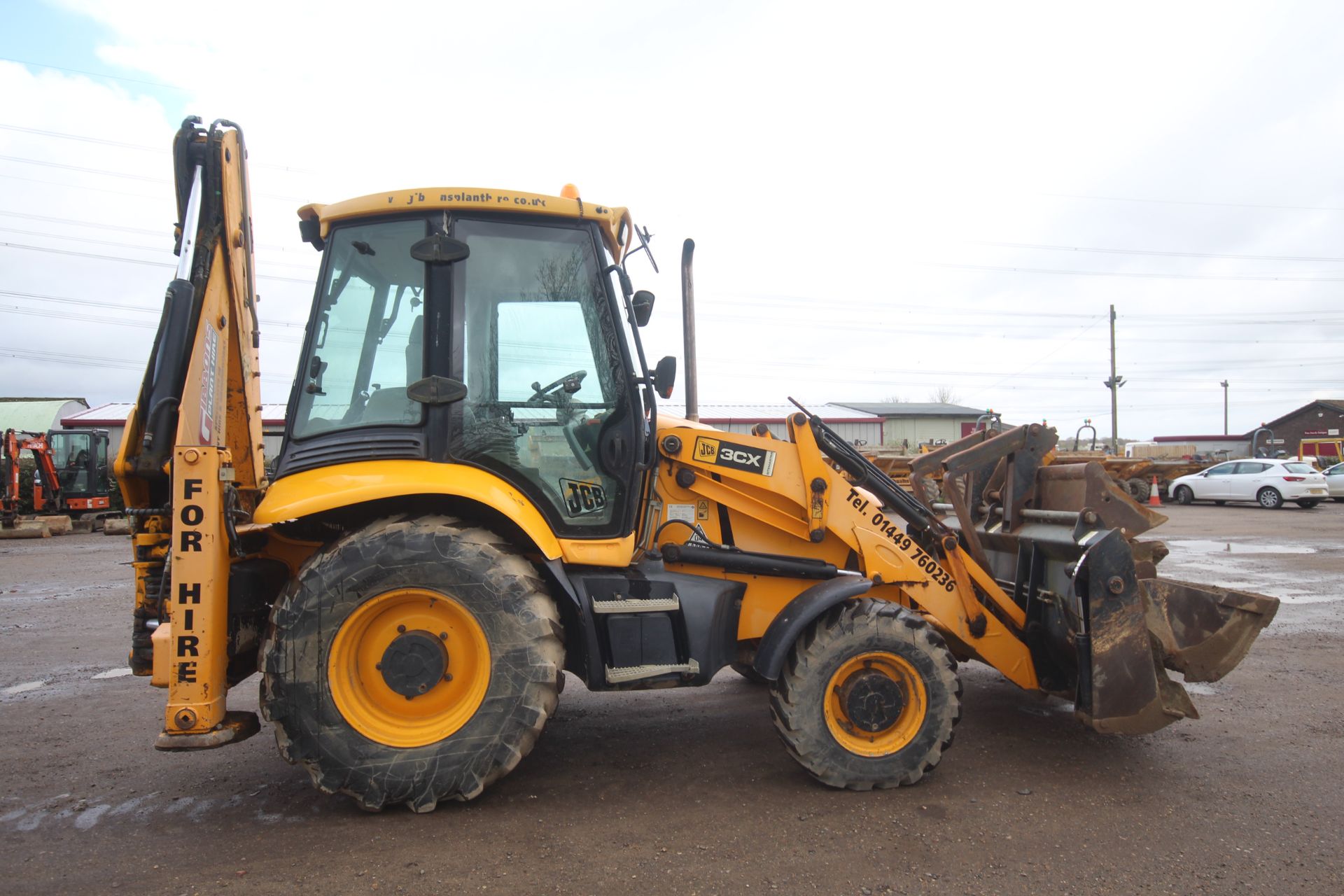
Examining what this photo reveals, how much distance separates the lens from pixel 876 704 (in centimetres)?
386

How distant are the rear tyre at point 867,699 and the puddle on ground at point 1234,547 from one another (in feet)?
38.6

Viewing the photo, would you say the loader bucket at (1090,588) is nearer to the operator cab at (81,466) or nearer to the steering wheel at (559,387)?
the steering wheel at (559,387)

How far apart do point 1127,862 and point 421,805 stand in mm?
2898

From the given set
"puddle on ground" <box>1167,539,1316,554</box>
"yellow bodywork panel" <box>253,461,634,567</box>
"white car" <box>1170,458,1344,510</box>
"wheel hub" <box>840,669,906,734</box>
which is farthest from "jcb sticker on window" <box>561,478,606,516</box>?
"white car" <box>1170,458,1344,510</box>

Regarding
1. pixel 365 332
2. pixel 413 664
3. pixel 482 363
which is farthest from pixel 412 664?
pixel 365 332

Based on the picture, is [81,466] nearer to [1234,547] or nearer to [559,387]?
[559,387]

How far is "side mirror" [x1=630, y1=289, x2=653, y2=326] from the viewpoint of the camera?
418cm

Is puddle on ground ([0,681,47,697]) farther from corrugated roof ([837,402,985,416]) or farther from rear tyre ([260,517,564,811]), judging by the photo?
corrugated roof ([837,402,985,416])

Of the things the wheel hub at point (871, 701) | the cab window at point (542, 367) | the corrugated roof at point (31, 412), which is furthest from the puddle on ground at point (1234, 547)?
the corrugated roof at point (31, 412)

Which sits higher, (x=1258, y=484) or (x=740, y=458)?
(x=740, y=458)

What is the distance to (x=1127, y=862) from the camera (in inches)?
126

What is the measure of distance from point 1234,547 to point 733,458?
1342 cm

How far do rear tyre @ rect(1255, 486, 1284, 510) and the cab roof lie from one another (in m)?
25.1

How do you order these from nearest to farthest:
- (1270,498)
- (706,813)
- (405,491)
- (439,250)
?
(405,491) → (706,813) → (439,250) → (1270,498)
